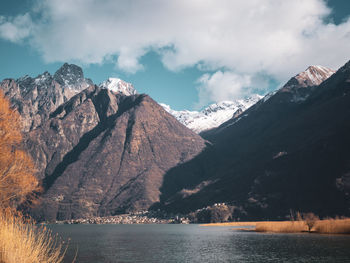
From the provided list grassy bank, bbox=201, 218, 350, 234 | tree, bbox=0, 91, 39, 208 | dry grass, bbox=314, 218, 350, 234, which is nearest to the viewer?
tree, bbox=0, 91, 39, 208

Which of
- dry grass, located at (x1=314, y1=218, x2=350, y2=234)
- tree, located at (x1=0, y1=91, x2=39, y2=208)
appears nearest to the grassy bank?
dry grass, located at (x1=314, y1=218, x2=350, y2=234)

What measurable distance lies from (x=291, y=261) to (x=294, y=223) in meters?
82.9

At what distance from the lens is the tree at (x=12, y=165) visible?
3456cm

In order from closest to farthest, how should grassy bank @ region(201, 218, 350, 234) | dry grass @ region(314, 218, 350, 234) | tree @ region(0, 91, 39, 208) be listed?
1. tree @ region(0, 91, 39, 208)
2. dry grass @ region(314, 218, 350, 234)
3. grassy bank @ region(201, 218, 350, 234)

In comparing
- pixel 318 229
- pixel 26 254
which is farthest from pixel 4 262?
pixel 318 229

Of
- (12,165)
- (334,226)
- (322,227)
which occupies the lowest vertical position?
(322,227)

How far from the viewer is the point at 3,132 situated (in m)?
36.2

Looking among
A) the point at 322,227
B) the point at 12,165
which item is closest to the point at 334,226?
the point at 322,227

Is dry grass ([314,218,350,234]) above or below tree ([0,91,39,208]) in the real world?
below

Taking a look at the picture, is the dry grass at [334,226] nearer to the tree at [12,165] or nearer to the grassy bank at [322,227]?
the grassy bank at [322,227]

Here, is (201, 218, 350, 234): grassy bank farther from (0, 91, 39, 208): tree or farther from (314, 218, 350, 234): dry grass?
(0, 91, 39, 208): tree

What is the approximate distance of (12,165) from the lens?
120ft

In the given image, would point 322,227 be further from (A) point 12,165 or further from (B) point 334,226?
(A) point 12,165

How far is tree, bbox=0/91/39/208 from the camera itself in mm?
34562
